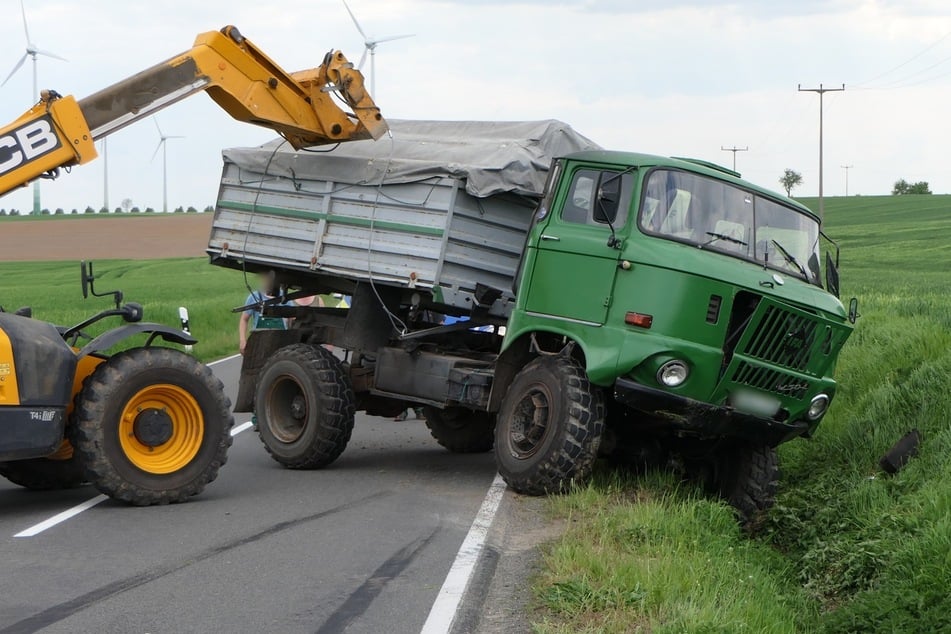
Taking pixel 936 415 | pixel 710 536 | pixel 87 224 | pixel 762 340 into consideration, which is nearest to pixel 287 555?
pixel 710 536

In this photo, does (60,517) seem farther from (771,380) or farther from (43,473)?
(771,380)

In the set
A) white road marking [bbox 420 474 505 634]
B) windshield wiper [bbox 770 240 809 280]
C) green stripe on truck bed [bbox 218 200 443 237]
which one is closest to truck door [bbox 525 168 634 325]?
green stripe on truck bed [bbox 218 200 443 237]

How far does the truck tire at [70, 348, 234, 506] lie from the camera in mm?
9211

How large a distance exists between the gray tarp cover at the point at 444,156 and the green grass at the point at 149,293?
2.33 meters

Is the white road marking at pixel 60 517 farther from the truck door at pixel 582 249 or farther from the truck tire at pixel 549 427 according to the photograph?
the truck door at pixel 582 249

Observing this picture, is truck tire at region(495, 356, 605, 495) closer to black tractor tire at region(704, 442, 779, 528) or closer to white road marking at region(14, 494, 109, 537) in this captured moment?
black tractor tire at region(704, 442, 779, 528)

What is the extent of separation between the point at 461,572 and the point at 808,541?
3255 millimetres

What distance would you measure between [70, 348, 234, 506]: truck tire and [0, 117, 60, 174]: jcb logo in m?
1.60

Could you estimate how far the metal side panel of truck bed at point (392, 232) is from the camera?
430 inches

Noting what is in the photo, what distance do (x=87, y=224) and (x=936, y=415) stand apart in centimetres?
7714

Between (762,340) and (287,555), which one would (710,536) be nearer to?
(762,340)

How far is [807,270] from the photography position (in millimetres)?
10281

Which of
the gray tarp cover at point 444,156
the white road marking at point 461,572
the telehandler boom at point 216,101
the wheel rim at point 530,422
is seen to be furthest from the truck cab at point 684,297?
the telehandler boom at point 216,101

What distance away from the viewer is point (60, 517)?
906 centimetres
